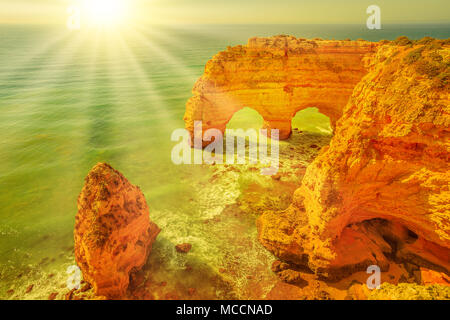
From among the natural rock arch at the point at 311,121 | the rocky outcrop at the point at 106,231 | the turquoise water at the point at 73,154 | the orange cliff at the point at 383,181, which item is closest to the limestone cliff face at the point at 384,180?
the orange cliff at the point at 383,181

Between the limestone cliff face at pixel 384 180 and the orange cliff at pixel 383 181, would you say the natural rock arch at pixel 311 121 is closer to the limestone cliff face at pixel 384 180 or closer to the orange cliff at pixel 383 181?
the orange cliff at pixel 383 181

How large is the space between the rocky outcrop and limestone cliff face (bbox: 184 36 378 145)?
32.3 ft

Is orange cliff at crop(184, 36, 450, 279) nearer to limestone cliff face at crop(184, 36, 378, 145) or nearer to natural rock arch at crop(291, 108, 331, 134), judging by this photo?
limestone cliff face at crop(184, 36, 378, 145)

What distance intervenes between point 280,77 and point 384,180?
10.6 metres

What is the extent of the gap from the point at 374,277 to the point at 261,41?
14.1 metres

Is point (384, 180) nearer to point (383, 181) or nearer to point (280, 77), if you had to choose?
point (383, 181)

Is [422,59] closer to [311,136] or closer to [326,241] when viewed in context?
[326,241]

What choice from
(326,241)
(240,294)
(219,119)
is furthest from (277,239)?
(219,119)

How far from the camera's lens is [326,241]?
7348 mm

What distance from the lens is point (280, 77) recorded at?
15414mm

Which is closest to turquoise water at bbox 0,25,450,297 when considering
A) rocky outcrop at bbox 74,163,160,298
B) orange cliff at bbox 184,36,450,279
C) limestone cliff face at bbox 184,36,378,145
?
rocky outcrop at bbox 74,163,160,298

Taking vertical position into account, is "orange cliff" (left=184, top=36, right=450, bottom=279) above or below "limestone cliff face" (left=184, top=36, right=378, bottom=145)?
below

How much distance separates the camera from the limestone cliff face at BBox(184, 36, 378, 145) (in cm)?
1462

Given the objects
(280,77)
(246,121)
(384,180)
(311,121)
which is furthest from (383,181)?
(246,121)
